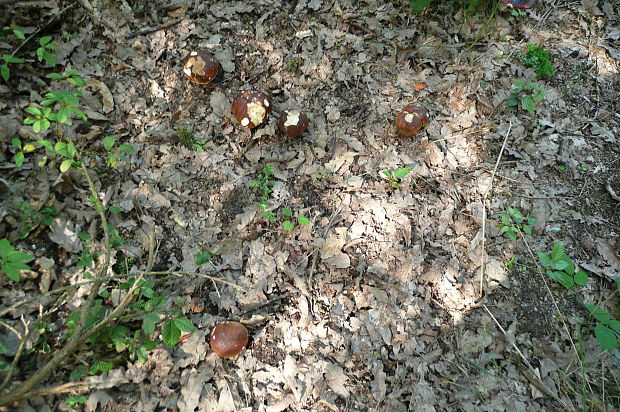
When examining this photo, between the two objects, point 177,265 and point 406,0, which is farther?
point 406,0

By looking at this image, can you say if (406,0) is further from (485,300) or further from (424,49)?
(485,300)

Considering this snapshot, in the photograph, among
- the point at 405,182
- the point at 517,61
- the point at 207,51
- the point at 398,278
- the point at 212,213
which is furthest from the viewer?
the point at 517,61

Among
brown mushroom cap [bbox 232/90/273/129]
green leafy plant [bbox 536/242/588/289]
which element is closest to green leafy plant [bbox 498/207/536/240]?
green leafy plant [bbox 536/242/588/289]

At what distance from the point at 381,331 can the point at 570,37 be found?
4647 mm

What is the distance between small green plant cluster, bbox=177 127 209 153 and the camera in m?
4.16

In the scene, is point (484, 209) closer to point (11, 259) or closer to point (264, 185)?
point (264, 185)

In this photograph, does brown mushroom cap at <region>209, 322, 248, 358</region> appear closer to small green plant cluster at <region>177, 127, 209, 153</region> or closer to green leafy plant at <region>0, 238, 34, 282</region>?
green leafy plant at <region>0, 238, 34, 282</region>

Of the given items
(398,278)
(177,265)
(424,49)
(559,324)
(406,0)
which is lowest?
(559,324)

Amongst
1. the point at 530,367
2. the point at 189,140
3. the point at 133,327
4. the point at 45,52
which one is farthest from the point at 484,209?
the point at 45,52

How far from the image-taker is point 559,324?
3.54 m

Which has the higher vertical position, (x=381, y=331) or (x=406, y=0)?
(x=406, y=0)

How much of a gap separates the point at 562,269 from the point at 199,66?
422cm

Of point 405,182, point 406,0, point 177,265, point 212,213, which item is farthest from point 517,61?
point 177,265

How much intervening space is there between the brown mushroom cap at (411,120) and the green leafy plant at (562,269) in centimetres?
181
